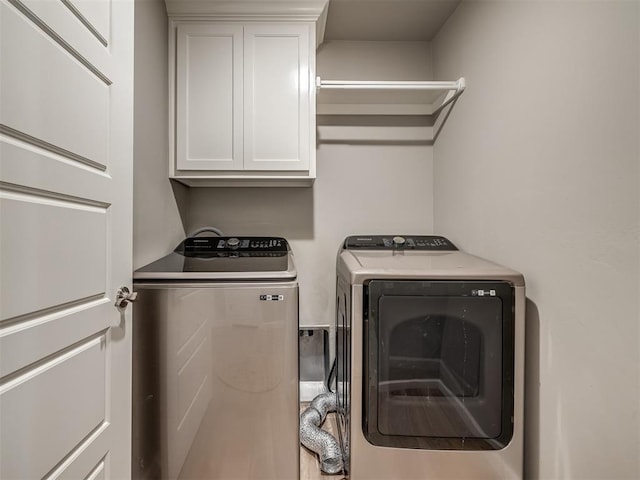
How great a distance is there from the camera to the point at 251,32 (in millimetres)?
1724

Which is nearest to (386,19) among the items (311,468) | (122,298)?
(122,298)

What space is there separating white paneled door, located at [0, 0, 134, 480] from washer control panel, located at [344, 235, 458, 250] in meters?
1.24

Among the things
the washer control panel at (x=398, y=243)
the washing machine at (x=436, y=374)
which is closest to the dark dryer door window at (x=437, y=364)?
the washing machine at (x=436, y=374)

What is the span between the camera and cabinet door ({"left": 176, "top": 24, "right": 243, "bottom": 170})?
5.64ft

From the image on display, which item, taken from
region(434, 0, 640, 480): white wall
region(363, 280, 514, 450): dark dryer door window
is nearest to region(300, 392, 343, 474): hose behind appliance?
region(363, 280, 514, 450): dark dryer door window

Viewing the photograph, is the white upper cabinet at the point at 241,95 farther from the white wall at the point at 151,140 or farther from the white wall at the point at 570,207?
the white wall at the point at 570,207

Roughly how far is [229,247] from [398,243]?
1039 millimetres

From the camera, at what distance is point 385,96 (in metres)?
1.98

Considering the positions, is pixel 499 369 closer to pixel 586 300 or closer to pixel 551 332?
pixel 551 332

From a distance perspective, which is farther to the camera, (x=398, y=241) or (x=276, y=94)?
(x=398, y=241)

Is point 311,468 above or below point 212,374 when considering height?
below

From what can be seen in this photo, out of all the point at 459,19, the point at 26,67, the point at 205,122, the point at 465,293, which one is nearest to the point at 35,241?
the point at 26,67

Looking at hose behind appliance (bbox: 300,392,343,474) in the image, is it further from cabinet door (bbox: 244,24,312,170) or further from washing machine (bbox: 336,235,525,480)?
cabinet door (bbox: 244,24,312,170)

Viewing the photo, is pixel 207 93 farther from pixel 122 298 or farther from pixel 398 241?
pixel 398 241
